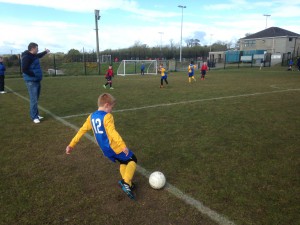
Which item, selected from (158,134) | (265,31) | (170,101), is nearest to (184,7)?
(265,31)

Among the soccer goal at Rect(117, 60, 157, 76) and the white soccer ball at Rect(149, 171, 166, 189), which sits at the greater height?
the soccer goal at Rect(117, 60, 157, 76)

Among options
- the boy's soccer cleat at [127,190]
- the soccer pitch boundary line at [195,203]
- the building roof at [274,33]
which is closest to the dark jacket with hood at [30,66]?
the soccer pitch boundary line at [195,203]

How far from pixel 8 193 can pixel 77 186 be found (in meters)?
0.96

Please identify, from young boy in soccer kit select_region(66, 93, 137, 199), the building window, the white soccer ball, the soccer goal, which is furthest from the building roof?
young boy in soccer kit select_region(66, 93, 137, 199)

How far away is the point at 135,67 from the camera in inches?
1305

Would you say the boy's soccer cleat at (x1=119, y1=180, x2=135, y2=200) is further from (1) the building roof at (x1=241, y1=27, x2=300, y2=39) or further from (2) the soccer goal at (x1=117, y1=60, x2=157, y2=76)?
(1) the building roof at (x1=241, y1=27, x2=300, y2=39)

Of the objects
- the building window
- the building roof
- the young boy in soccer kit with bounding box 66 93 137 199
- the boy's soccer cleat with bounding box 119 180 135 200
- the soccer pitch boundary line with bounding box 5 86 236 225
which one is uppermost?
the building roof

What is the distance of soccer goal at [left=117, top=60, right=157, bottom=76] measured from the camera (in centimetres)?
3171

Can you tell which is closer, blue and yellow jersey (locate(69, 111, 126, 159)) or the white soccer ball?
blue and yellow jersey (locate(69, 111, 126, 159))

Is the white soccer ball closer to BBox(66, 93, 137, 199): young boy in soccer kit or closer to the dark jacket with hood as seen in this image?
BBox(66, 93, 137, 199): young boy in soccer kit

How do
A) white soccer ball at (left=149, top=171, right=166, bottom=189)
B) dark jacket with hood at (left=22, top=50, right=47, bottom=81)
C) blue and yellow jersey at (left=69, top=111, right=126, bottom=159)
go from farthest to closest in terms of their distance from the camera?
dark jacket with hood at (left=22, top=50, right=47, bottom=81)
white soccer ball at (left=149, top=171, right=166, bottom=189)
blue and yellow jersey at (left=69, top=111, right=126, bottom=159)

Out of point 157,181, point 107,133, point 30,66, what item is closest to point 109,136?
point 107,133

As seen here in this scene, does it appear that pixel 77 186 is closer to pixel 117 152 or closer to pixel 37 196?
pixel 37 196

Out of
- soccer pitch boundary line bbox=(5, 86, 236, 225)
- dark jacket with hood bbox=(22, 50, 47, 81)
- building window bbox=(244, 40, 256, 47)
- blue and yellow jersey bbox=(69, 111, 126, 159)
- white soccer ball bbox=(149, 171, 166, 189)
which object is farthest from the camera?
building window bbox=(244, 40, 256, 47)
